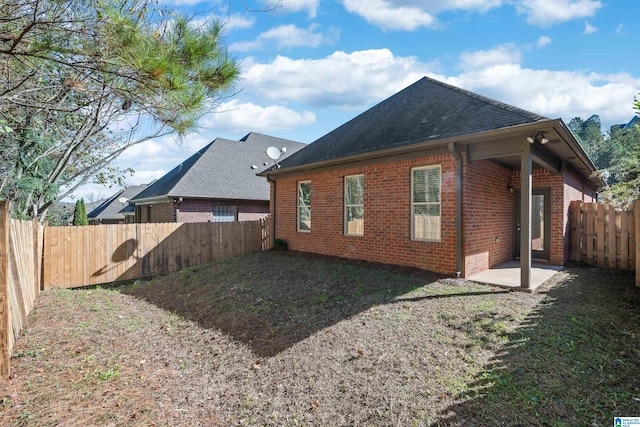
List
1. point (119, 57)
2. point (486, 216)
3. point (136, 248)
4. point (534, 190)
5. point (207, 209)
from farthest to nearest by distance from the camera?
point (207, 209) → point (136, 248) → point (534, 190) → point (486, 216) → point (119, 57)

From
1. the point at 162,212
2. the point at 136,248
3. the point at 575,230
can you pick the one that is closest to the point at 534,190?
the point at 575,230

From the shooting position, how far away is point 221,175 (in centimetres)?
1631

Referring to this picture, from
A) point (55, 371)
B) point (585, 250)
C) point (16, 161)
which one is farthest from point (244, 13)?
point (585, 250)

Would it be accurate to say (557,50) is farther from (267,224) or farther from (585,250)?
(267,224)

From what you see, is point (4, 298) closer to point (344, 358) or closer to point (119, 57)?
point (119, 57)

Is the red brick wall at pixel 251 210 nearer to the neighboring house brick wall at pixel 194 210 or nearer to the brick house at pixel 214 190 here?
the brick house at pixel 214 190

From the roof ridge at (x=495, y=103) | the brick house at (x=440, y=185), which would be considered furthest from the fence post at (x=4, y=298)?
the roof ridge at (x=495, y=103)

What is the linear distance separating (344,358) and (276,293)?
2924 millimetres

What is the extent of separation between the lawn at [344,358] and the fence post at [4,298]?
221mm

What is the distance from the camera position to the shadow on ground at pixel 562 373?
281 cm

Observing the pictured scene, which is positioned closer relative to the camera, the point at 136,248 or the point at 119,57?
the point at 119,57

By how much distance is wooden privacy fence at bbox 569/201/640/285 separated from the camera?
315 inches

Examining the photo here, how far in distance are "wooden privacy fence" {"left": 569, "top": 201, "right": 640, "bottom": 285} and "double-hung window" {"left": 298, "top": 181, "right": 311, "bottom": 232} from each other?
815 cm

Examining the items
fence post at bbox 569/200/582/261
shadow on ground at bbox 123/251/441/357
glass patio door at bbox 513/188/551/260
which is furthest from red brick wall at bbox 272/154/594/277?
shadow on ground at bbox 123/251/441/357
